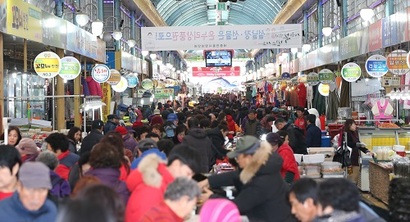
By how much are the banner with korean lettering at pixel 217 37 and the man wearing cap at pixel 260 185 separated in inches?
670

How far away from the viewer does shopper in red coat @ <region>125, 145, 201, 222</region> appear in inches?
194

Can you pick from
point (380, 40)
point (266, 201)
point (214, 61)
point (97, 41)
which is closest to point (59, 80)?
point (97, 41)

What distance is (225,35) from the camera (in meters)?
23.0

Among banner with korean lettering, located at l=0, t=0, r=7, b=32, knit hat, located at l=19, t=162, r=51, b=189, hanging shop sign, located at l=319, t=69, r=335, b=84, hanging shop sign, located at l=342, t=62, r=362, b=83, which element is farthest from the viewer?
hanging shop sign, located at l=319, t=69, r=335, b=84

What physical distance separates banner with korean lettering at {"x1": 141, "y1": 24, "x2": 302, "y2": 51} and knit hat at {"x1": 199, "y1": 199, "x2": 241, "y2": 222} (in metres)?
18.6

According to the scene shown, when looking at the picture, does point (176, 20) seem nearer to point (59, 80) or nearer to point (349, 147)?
point (59, 80)

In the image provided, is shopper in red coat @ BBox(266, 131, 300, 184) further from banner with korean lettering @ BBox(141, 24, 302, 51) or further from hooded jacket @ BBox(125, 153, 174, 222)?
banner with korean lettering @ BBox(141, 24, 302, 51)

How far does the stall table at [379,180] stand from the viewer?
37.6ft

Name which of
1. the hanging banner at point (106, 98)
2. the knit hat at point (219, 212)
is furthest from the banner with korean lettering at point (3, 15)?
the hanging banner at point (106, 98)

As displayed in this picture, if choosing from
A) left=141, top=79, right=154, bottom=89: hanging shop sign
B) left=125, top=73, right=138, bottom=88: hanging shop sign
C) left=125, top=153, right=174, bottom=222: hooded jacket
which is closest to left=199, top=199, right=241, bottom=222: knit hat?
left=125, top=153, right=174, bottom=222: hooded jacket

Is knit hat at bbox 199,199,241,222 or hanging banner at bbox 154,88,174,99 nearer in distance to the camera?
knit hat at bbox 199,199,241,222

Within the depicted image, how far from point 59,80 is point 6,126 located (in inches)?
288

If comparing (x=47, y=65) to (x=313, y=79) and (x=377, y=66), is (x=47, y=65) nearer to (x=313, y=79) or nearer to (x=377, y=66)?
(x=377, y=66)

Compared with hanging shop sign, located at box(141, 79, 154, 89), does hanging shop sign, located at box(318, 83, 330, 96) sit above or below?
below
